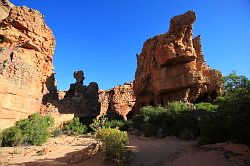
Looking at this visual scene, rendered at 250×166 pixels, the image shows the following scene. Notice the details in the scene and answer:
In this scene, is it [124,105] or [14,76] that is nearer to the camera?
[14,76]

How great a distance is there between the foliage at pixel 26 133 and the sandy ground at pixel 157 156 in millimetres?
1631

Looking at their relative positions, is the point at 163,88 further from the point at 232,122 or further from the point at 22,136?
the point at 232,122

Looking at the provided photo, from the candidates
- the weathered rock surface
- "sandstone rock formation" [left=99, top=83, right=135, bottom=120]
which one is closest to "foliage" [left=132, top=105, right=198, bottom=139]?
the weathered rock surface

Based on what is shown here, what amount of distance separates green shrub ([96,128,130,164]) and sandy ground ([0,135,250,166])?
0.37 meters

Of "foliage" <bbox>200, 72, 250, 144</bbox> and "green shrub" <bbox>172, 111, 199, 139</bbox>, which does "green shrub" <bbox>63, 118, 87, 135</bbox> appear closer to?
"green shrub" <bbox>172, 111, 199, 139</bbox>

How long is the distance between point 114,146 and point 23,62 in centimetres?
1264

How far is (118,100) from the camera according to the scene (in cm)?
3744

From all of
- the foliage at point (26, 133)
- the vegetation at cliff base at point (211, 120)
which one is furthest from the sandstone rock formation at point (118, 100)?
the foliage at point (26, 133)

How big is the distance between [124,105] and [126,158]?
26.9 meters

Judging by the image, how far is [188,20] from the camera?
91.2 ft

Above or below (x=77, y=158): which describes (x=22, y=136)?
above

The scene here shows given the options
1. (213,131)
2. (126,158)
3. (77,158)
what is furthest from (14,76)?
(213,131)

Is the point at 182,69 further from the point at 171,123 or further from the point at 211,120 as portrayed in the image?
the point at 211,120

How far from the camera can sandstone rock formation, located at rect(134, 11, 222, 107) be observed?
26.6 meters
